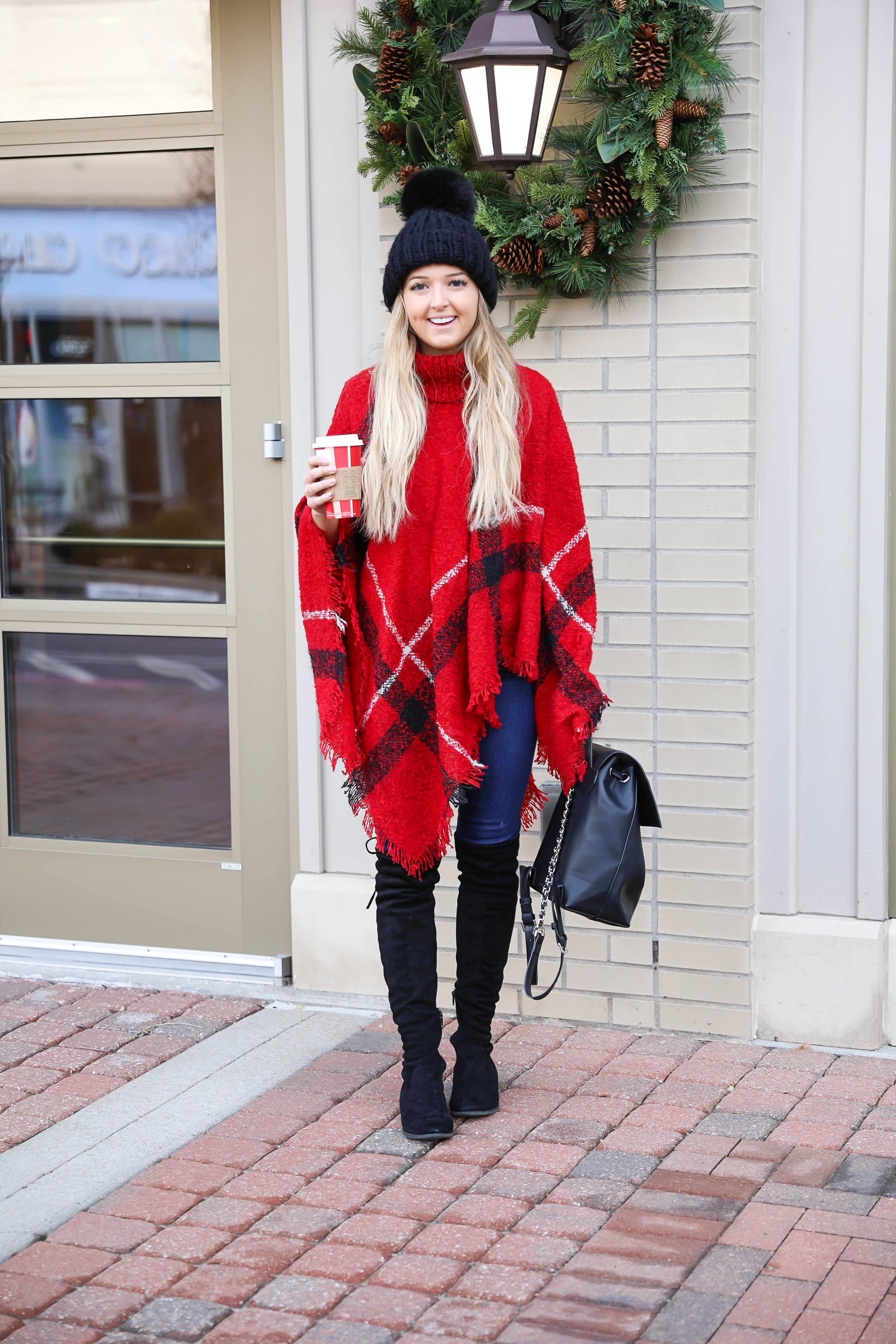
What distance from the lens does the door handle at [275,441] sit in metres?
3.97

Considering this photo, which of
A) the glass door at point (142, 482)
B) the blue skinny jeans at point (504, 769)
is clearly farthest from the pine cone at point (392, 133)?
the blue skinny jeans at point (504, 769)

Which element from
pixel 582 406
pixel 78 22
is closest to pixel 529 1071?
pixel 582 406

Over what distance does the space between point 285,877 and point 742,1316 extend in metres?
2.05

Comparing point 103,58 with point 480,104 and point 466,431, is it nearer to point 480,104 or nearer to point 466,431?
point 480,104

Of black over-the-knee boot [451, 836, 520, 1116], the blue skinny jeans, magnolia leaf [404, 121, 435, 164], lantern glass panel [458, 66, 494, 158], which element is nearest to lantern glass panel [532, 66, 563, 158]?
lantern glass panel [458, 66, 494, 158]

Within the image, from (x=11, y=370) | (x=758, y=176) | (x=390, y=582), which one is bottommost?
(x=390, y=582)

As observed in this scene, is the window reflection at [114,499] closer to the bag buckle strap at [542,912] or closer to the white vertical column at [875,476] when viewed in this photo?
the bag buckle strap at [542,912]

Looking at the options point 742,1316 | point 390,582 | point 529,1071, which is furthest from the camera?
point 529,1071

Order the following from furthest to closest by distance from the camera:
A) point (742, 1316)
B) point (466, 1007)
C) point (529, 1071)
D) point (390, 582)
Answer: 1. point (529, 1071)
2. point (466, 1007)
3. point (390, 582)
4. point (742, 1316)

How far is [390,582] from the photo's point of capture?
3.03 meters

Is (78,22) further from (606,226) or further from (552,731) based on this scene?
(552,731)

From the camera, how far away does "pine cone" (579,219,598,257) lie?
338 cm

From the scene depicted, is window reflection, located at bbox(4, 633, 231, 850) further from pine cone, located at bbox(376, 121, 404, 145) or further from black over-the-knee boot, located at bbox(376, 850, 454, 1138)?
pine cone, located at bbox(376, 121, 404, 145)

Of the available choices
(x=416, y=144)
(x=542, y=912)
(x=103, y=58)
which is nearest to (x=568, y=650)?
(x=542, y=912)
